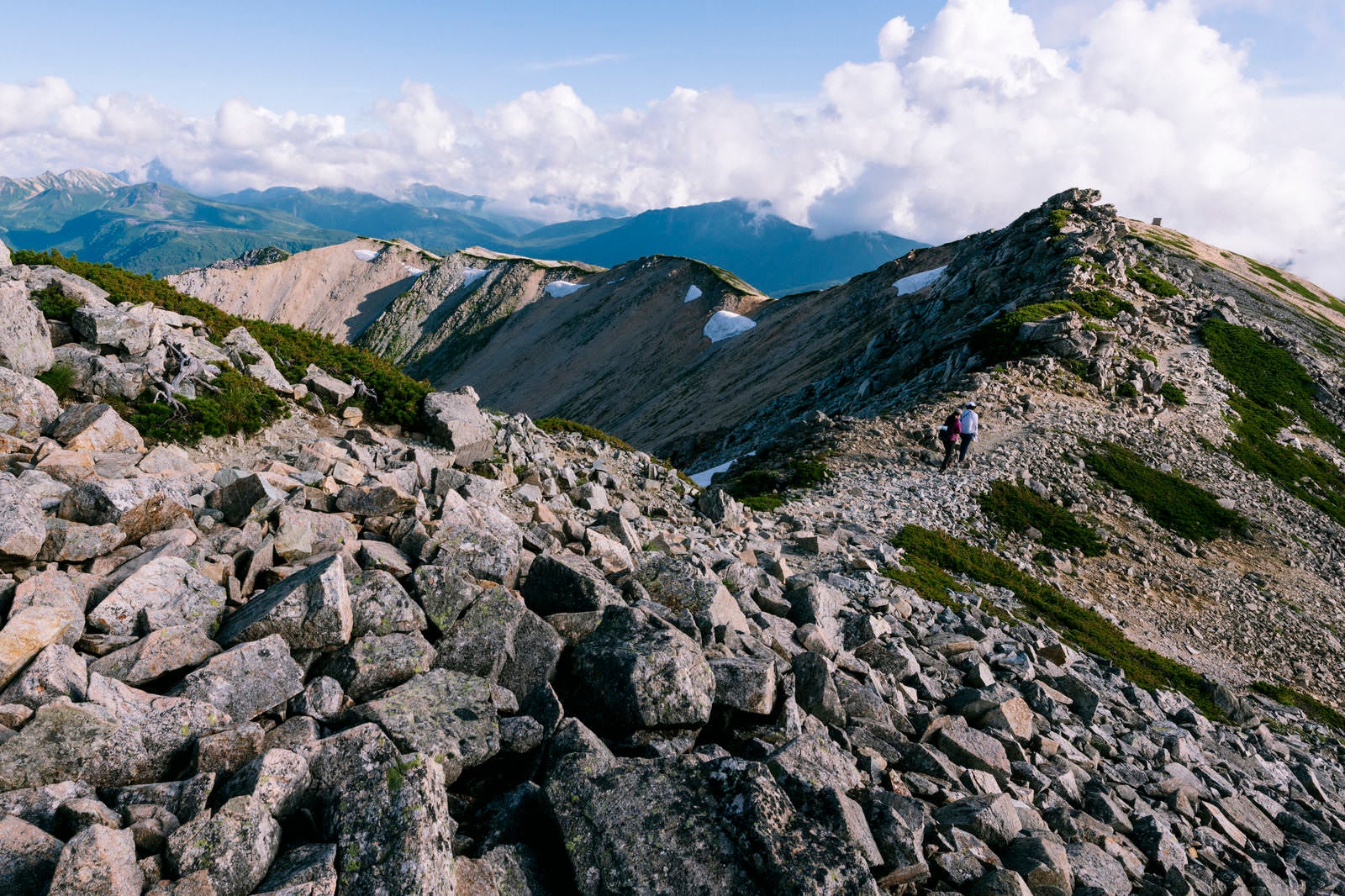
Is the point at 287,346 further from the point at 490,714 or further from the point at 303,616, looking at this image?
the point at 490,714

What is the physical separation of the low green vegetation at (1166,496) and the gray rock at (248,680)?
31.2 metres

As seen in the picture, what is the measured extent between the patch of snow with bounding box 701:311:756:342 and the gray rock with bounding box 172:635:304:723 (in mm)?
83359

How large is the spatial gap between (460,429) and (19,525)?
10982 millimetres

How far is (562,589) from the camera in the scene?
875 cm

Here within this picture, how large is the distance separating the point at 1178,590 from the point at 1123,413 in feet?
45.9

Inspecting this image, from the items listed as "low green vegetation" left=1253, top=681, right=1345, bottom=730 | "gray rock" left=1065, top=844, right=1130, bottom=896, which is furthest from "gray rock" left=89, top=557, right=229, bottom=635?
"low green vegetation" left=1253, top=681, right=1345, bottom=730

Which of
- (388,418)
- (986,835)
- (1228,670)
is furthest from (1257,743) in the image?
(388,418)

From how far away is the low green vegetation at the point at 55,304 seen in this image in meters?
14.2

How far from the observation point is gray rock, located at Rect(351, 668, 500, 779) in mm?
6059

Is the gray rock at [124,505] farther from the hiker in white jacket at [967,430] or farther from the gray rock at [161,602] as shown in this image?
the hiker in white jacket at [967,430]

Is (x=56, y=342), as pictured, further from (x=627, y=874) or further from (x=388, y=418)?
(x=627, y=874)

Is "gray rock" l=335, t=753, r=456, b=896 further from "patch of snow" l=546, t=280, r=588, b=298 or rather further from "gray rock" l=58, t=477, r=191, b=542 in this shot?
"patch of snow" l=546, t=280, r=588, b=298

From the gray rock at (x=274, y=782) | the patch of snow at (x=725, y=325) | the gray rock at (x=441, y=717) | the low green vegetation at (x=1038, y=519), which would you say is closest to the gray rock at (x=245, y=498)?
the gray rock at (x=441, y=717)

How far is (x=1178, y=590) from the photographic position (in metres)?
23.7
